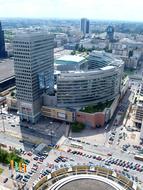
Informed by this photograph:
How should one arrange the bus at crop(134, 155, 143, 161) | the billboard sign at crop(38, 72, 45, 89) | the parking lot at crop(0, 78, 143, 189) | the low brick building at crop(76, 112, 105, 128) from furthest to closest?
the low brick building at crop(76, 112, 105, 128)
the billboard sign at crop(38, 72, 45, 89)
the bus at crop(134, 155, 143, 161)
the parking lot at crop(0, 78, 143, 189)

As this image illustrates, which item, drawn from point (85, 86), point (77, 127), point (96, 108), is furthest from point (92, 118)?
point (85, 86)

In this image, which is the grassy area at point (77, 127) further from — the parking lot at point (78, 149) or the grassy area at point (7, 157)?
the grassy area at point (7, 157)

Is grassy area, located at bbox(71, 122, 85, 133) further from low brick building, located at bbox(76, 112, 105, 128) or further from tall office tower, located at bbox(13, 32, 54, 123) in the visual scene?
tall office tower, located at bbox(13, 32, 54, 123)

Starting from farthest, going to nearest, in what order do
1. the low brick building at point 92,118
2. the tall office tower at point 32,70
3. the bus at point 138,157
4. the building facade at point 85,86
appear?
the building facade at point 85,86 < the low brick building at point 92,118 < the tall office tower at point 32,70 < the bus at point 138,157

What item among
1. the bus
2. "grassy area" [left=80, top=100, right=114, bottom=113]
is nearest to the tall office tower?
"grassy area" [left=80, top=100, right=114, bottom=113]

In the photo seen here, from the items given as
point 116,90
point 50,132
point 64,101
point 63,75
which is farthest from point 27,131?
point 116,90

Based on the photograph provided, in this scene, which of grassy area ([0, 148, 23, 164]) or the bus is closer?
grassy area ([0, 148, 23, 164])

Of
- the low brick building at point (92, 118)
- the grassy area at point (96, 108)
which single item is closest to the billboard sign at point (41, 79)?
the low brick building at point (92, 118)

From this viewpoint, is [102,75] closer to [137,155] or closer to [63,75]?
[63,75]
